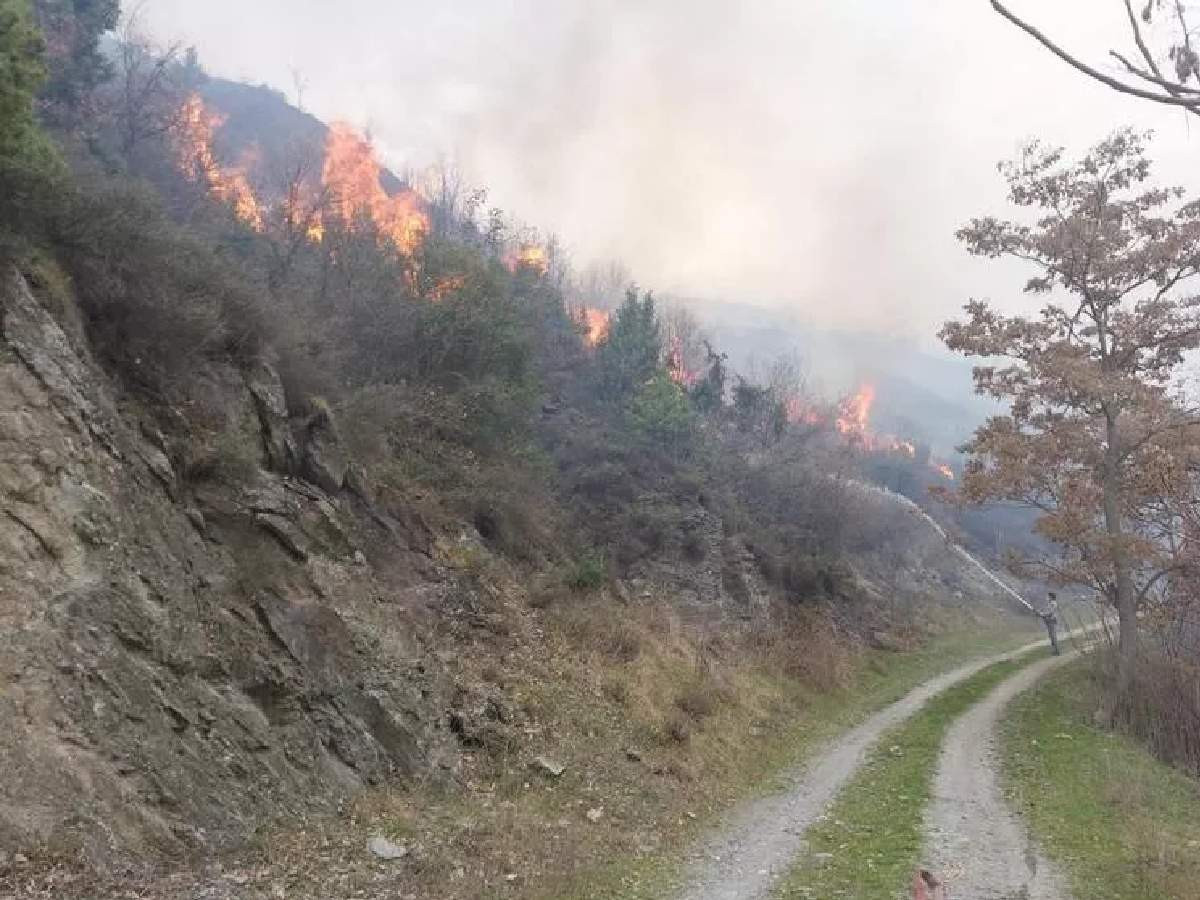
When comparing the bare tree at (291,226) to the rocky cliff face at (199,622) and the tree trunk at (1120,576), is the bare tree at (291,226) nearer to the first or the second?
the rocky cliff face at (199,622)

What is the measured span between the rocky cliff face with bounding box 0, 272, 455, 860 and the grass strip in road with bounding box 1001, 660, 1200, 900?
8.96 m

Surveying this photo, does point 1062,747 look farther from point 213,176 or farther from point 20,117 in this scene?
point 213,176

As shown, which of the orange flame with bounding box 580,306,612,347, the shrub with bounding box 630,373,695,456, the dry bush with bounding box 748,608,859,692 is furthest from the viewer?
the orange flame with bounding box 580,306,612,347

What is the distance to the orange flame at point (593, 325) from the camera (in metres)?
58.8

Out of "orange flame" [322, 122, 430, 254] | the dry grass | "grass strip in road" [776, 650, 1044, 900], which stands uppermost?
"orange flame" [322, 122, 430, 254]

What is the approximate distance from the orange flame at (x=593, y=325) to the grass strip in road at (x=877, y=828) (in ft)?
137

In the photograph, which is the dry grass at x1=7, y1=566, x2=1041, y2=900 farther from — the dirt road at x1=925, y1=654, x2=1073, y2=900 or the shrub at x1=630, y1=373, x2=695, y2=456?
the shrub at x1=630, y1=373, x2=695, y2=456

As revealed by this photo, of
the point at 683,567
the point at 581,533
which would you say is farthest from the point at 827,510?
the point at 581,533

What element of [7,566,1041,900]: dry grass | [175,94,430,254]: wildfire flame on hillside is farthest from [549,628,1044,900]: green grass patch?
[175,94,430,254]: wildfire flame on hillside

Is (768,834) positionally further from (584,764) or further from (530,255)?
(530,255)

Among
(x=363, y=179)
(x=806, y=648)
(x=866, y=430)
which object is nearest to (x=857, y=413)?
(x=866, y=430)

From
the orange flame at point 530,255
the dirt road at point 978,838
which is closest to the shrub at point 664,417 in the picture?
the dirt road at point 978,838

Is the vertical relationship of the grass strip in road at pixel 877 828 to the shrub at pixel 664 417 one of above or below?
below

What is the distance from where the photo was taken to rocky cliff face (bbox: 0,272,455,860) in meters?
7.71
